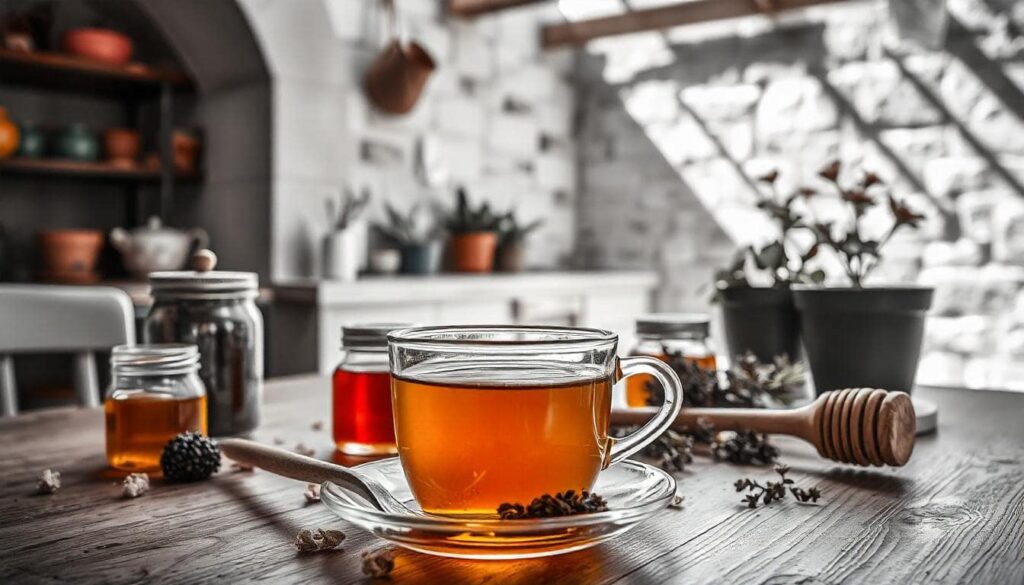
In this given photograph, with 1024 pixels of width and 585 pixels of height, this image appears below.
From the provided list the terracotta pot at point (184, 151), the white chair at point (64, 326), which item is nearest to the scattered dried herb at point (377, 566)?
the white chair at point (64, 326)

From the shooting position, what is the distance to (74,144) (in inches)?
131

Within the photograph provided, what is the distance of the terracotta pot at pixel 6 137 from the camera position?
10.3 ft

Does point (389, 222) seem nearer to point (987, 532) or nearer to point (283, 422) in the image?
point (283, 422)

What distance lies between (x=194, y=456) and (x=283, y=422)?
0.29 m

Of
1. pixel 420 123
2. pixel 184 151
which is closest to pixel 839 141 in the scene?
pixel 420 123

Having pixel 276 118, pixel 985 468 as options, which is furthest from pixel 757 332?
pixel 276 118

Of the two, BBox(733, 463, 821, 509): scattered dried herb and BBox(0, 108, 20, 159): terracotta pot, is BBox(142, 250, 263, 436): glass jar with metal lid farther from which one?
BBox(0, 108, 20, 159): terracotta pot

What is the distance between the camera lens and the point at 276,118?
3.42 m

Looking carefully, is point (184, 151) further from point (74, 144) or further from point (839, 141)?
point (839, 141)

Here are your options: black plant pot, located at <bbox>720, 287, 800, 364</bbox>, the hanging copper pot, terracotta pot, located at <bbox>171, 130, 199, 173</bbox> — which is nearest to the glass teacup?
black plant pot, located at <bbox>720, 287, 800, 364</bbox>

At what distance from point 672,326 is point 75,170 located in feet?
9.95

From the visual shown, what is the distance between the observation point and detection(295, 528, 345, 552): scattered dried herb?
583mm

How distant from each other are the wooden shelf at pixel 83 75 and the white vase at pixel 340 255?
979 mm

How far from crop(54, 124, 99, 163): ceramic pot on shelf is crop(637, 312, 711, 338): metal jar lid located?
9.81 feet
